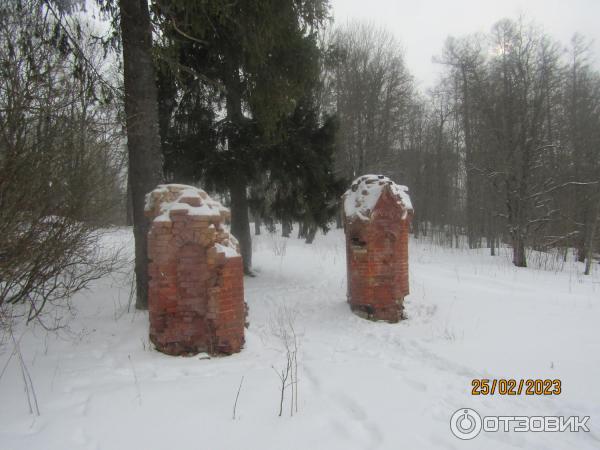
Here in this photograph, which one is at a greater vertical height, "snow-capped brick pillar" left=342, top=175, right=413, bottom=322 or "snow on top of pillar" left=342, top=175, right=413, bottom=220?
"snow on top of pillar" left=342, top=175, right=413, bottom=220

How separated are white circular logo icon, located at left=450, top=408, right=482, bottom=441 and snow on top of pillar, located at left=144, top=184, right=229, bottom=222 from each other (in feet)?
10.00

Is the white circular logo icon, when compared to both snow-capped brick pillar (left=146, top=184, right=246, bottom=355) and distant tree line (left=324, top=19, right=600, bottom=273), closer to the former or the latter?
snow-capped brick pillar (left=146, top=184, right=246, bottom=355)

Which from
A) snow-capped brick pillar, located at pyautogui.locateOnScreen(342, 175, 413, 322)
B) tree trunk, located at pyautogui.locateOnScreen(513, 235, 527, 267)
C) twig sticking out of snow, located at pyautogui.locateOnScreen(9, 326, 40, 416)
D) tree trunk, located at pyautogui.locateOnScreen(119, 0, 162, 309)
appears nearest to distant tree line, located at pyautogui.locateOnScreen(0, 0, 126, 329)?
tree trunk, located at pyautogui.locateOnScreen(119, 0, 162, 309)

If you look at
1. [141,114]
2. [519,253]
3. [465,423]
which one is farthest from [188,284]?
[519,253]

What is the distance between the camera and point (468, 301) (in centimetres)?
668

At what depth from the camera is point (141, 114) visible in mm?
5414

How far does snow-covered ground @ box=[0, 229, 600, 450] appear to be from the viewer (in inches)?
106

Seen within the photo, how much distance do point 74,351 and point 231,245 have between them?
211 cm

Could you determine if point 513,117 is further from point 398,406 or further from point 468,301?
point 398,406

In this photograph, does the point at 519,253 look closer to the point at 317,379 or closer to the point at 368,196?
the point at 368,196

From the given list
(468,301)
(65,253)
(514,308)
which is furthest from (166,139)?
(514,308)

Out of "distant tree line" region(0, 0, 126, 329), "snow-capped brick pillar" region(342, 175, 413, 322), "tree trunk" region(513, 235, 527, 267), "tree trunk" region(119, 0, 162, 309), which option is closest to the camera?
"distant tree line" region(0, 0, 126, 329)

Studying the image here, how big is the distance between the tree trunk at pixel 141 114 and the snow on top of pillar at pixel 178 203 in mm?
1324

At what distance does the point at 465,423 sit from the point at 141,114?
17.8 feet
